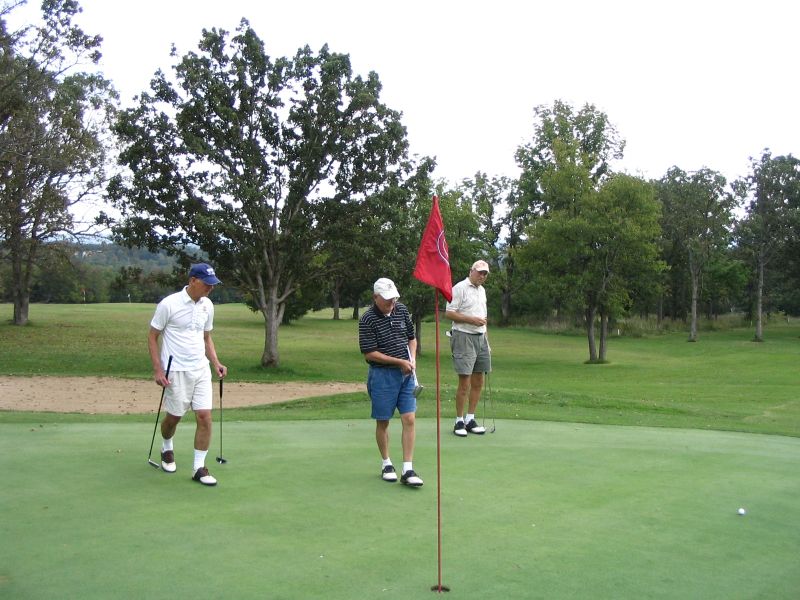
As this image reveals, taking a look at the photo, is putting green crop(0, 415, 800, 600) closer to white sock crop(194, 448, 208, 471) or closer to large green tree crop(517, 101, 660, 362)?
white sock crop(194, 448, 208, 471)

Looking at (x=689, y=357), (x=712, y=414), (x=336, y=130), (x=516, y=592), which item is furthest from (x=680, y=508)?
(x=689, y=357)

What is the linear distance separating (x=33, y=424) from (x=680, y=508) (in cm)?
709

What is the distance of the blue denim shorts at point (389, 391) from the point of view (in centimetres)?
676

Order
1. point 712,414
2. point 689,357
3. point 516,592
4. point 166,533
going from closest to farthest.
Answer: point 516,592, point 166,533, point 712,414, point 689,357

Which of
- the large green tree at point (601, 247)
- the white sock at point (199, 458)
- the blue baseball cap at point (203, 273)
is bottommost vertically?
the white sock at point (199, 458)

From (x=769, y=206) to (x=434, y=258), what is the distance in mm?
55097

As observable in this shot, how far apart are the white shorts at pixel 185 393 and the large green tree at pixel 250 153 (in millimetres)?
16301

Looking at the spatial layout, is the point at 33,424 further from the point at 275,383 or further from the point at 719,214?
the point at 719,214

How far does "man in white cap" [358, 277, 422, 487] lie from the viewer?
21.8ft

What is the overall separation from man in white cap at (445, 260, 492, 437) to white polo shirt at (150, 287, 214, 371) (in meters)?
3.09

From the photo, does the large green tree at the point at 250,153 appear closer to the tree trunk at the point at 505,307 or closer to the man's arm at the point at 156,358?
the man's arm at the point at 156,358

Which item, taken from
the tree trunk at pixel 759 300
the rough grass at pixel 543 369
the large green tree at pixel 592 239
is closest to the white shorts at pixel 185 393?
the rough grass at pixel 543 369

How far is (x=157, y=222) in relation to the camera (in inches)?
934

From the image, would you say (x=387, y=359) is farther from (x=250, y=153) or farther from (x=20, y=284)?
(x=20, y=284)
